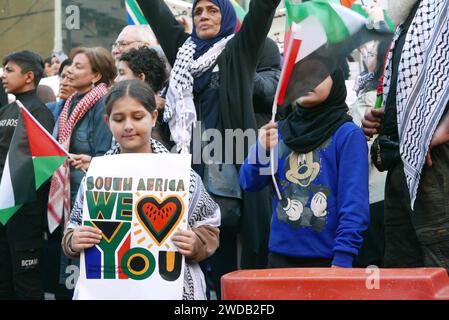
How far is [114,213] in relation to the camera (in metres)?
3.56

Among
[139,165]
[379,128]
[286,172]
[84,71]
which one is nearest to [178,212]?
[139,165]

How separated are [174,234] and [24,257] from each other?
2.51 m

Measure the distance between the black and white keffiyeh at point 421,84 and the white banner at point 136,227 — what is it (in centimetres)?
98

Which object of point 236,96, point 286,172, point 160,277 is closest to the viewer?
point 160,277

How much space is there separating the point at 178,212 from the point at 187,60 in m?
1.50

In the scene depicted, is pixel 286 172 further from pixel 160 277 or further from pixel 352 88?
pixel 352 88

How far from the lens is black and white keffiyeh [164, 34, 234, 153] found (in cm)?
479

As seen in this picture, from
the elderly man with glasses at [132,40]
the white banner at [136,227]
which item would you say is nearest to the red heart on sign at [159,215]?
the white banner at [136,227]

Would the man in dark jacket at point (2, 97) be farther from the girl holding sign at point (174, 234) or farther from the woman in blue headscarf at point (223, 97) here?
the girl holding sign at point (174, 234)

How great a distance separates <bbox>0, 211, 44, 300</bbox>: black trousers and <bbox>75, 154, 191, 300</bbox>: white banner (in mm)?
2270

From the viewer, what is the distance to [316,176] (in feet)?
13.5

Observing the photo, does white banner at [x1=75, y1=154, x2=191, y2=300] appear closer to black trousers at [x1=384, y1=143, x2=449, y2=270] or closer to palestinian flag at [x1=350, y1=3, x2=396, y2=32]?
black trousers at [x1=384, y1=143, x2=449, y2=270]

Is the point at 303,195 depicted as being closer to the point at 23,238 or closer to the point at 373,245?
the point at 373,245

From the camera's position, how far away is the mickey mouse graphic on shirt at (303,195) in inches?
161
